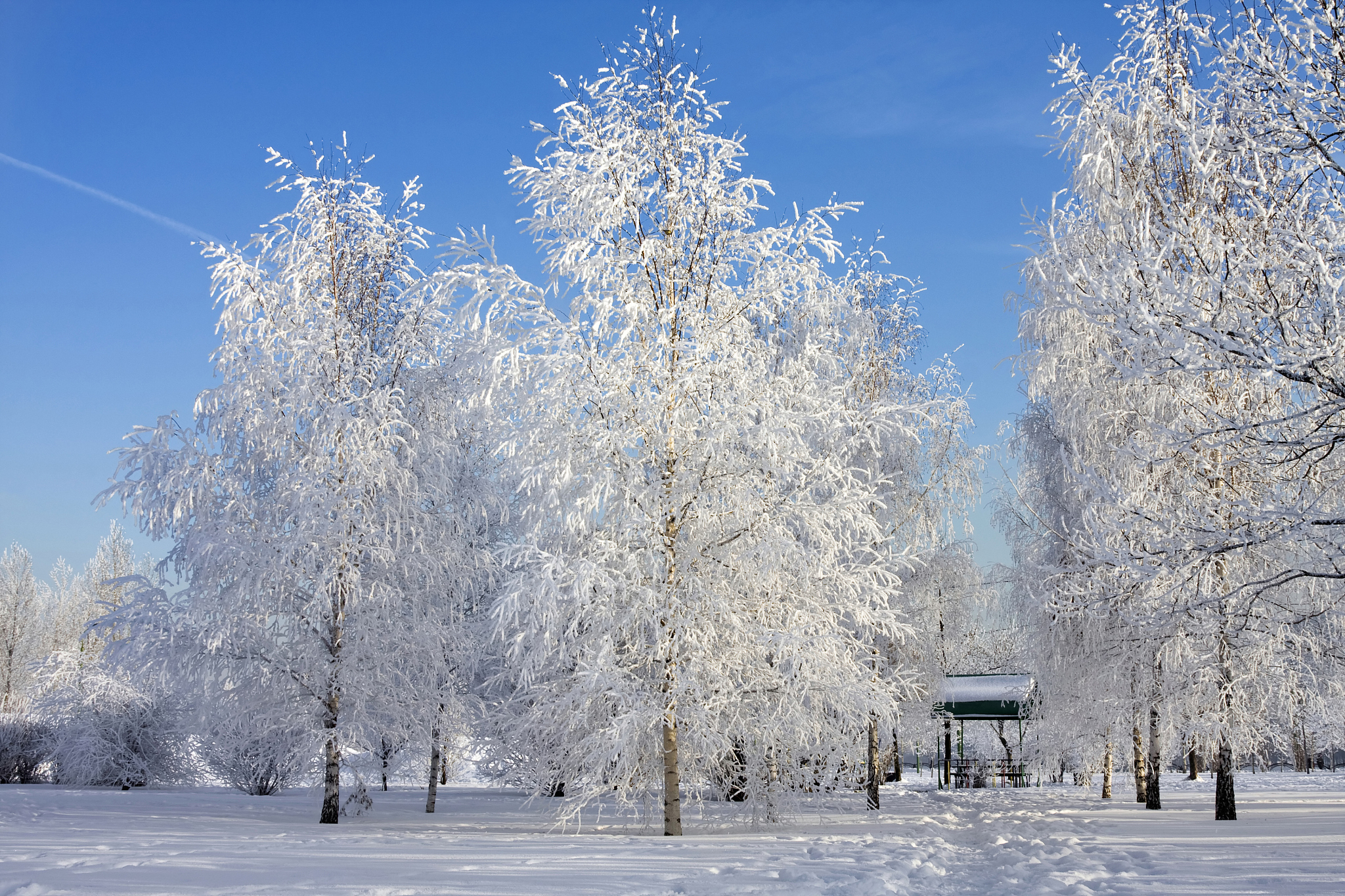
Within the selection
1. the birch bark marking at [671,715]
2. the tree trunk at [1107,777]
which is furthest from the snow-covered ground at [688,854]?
the tree trunk at [1107,777]

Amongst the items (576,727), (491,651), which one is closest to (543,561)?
(576,727)

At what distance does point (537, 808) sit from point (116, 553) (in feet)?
140

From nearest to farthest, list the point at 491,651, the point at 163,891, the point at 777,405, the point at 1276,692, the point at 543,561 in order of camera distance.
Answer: the point at 163,891 → the point at 543,561 → the point at 777,405 → the point at 1276,692 → the point at 491,651

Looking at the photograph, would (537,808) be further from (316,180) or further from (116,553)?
(116,553)

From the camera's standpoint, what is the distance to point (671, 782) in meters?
9.62

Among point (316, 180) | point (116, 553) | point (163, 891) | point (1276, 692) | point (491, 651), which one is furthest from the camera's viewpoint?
point (116, 553)

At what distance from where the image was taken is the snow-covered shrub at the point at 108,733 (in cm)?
2344

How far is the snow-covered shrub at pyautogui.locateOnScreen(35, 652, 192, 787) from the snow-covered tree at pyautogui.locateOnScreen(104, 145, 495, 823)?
45.0 ft

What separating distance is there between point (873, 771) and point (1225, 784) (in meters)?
5.82

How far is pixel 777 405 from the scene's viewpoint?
9.66 meters

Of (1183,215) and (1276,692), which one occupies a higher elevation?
(1183,215)

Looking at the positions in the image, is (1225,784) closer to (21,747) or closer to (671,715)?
(671,715)

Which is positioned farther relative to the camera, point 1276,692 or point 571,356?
point 1276,692

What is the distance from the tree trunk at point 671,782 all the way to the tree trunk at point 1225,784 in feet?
24.9
